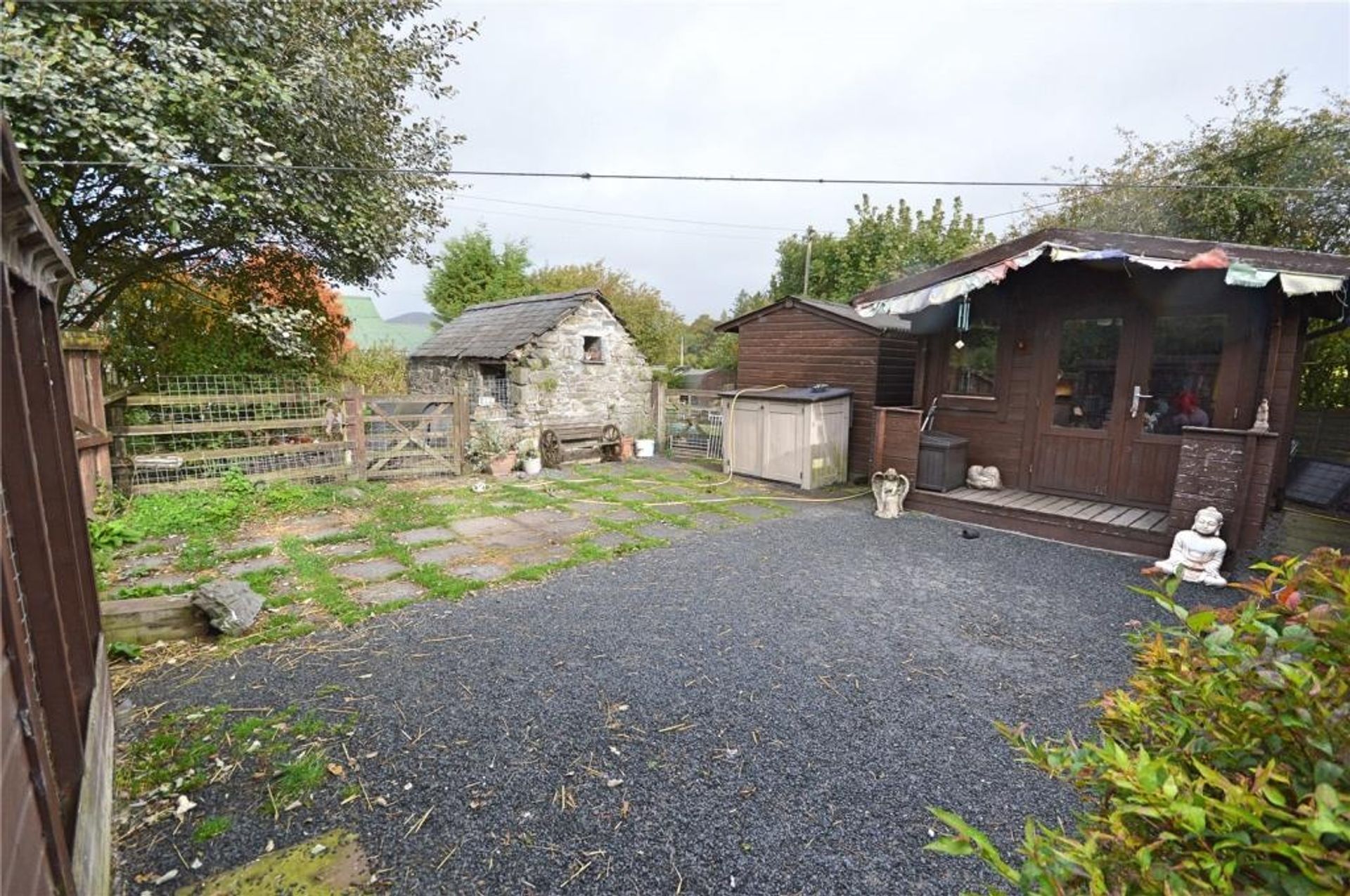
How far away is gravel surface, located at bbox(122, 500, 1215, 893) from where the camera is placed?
218 centimetres

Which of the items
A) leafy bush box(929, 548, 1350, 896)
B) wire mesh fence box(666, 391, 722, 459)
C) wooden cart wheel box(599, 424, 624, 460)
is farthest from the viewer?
wooden cart wheel box(599, 424, 624, 460)

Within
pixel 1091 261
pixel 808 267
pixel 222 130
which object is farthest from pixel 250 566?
pixel 808 267

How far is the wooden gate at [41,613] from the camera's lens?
135 cm

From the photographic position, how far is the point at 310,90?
19.7 ft

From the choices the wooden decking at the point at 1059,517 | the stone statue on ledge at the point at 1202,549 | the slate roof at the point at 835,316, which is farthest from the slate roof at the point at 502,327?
the stone statue on ledge at the point at 1202,549

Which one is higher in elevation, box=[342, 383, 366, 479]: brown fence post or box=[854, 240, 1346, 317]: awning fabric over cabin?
box=[854, 240, 1346, 317]: awning fabric over cabin

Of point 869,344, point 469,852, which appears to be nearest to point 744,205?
point 869,344

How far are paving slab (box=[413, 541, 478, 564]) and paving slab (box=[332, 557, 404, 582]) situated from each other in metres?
0.22

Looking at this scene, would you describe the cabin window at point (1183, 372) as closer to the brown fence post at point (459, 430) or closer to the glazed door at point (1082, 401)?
the glazed door at point (1082, 401)

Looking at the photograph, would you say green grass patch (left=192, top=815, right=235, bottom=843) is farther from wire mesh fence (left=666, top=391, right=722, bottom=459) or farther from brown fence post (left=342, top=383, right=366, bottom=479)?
wire mesh fence (left=666, top=391, right=722, bottom=459)

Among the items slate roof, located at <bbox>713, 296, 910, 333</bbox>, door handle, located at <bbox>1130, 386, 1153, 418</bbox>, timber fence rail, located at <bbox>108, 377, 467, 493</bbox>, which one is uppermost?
slate roof, located at <bbox>713, 296, 910, 333</bbox>

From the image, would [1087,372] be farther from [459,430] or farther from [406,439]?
[406,439]

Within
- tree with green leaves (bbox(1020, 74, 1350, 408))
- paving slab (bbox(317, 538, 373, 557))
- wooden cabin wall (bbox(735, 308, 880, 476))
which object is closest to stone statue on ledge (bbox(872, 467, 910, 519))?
wooden cabin wall (bbox(735, 308, 880, 476))

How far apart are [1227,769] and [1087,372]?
6837 millimetres
